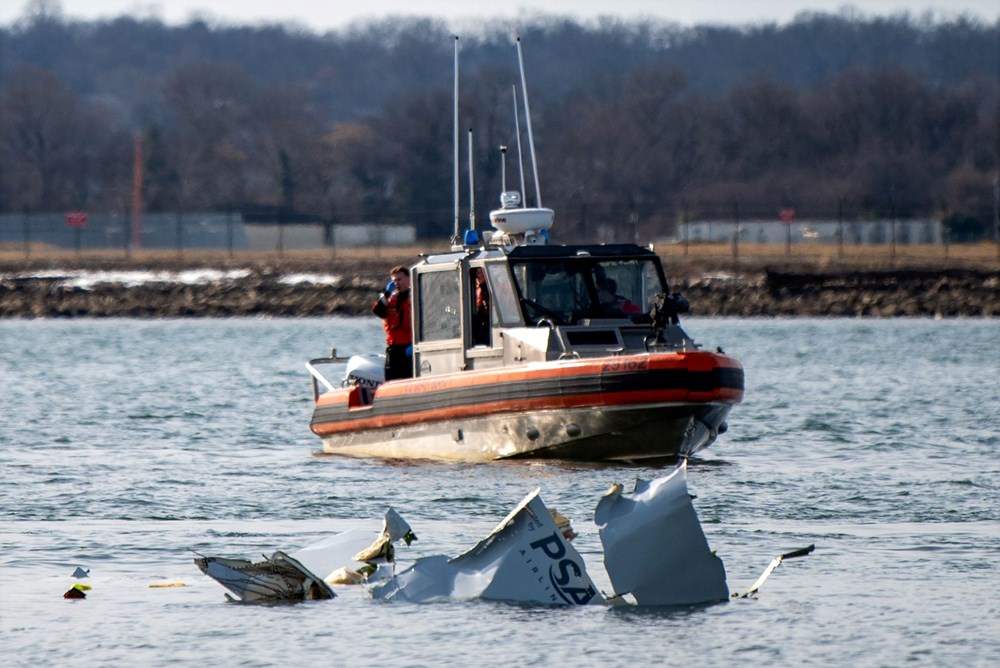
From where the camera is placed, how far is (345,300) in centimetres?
5719

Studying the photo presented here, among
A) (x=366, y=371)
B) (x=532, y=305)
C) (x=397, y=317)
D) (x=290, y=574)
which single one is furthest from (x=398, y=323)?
(x=290, y=574)

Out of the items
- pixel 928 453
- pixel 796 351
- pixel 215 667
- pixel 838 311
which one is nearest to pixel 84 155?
pixel 838 311

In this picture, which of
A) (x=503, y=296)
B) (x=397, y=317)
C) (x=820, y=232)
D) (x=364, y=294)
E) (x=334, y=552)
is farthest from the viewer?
(x=820, y=232)

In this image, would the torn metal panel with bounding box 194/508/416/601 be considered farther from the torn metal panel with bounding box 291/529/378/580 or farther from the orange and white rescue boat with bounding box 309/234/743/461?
the orange and white rescue boat with bounding box 309/234/743/461

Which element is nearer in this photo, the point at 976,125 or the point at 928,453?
the point at 928,453

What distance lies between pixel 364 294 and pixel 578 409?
41.0m

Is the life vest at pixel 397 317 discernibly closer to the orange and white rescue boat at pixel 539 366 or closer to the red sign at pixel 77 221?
the orange and white rescue boat at pixel 539 366

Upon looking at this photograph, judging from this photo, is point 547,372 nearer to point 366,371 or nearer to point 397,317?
point 397,317

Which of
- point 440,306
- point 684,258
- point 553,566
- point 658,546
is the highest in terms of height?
point 440,306

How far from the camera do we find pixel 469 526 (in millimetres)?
13961

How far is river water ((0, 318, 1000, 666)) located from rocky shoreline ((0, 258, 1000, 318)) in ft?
76.4

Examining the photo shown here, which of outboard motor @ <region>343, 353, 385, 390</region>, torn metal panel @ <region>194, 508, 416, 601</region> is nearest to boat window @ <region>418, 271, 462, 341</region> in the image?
outboard motor @ <region>343, 353, 385, 390</region>

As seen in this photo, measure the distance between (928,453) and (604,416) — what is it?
13.5ft

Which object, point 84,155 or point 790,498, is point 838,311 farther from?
point 84,155
